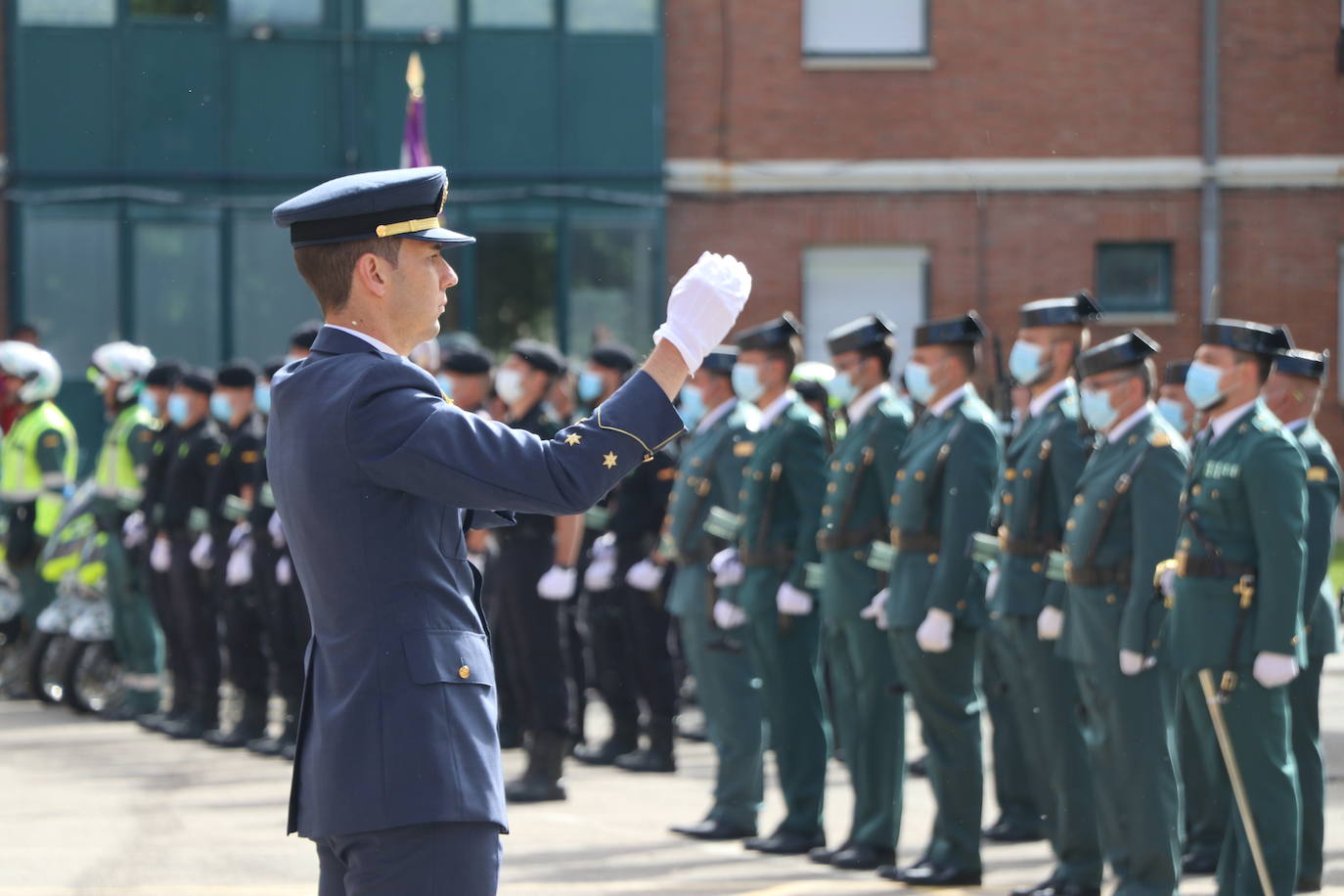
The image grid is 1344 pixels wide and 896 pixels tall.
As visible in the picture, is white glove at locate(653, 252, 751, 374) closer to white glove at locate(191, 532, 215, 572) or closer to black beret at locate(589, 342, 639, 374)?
black beret at locate(589, 342, 639, 374)

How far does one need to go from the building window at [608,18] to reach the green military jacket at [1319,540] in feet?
47.0

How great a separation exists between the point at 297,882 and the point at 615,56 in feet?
47.9

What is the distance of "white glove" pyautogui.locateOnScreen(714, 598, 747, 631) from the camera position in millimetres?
9727

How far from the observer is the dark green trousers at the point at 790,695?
9.30 meters

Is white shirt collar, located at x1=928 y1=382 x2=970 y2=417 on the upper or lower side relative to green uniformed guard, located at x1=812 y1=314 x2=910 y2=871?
upper

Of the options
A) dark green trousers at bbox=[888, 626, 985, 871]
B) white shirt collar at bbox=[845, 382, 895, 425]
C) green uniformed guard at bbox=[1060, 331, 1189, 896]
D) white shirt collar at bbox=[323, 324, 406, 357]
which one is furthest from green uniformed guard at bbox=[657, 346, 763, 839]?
white shirt collar at bbox=[323, 324, 406, 357]

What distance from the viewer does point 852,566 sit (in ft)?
29.3

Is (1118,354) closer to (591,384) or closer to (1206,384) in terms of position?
(1206,384)

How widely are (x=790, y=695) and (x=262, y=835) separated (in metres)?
2.27

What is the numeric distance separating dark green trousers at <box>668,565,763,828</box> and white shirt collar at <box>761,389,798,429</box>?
0.75 meters

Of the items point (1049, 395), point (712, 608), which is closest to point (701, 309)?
point (1049, 395)

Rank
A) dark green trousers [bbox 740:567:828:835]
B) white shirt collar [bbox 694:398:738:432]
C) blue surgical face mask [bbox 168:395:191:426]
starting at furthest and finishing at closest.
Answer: blue surgical face mask [bbox 168:395:191:426] → white shirt collar [bbox 694:398:738:432] → dark green trousers [bbox 740:567:828:835]

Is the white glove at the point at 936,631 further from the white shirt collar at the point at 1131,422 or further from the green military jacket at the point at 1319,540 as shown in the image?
the green military jacket at the point at 1319,540

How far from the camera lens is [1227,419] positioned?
7258 millimetres
